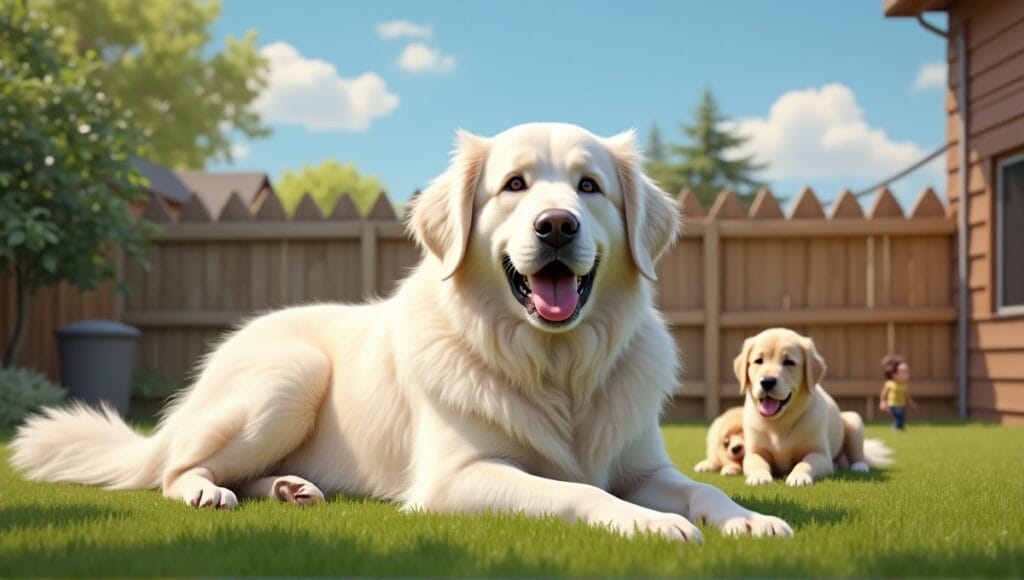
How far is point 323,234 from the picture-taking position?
10.3m

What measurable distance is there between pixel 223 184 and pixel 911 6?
23297mm

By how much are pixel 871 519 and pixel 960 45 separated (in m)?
8.58

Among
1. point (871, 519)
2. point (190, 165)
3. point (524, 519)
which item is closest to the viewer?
point (524, 519)

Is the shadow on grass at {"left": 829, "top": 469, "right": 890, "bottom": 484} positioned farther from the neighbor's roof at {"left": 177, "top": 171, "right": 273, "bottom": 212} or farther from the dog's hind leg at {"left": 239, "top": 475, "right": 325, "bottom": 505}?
the neighbor's roof at {"left": 177, "top": 171, "right": 273, "bottom": 212}

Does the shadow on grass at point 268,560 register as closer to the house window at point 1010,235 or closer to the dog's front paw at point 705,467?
the dog's front paw at point 705,467

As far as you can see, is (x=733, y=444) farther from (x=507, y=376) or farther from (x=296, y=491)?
(x=296, y=491)

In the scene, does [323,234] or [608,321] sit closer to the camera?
[608,321]

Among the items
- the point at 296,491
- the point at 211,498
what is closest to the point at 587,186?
the point at 296,491

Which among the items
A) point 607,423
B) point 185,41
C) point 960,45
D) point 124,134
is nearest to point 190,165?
point 185,41

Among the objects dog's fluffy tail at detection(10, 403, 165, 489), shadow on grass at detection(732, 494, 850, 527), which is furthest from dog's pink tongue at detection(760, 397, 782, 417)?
dog's fluffy tail at detection(10, 403, 165, 489)

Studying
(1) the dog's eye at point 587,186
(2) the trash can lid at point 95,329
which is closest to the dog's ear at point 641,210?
(1) the dog's eye at point 587,186

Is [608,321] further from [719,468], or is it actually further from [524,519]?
[719,468]

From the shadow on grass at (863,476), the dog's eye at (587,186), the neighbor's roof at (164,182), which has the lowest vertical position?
the shadow on grass at (863,476)

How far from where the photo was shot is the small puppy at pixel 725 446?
5590 mm
